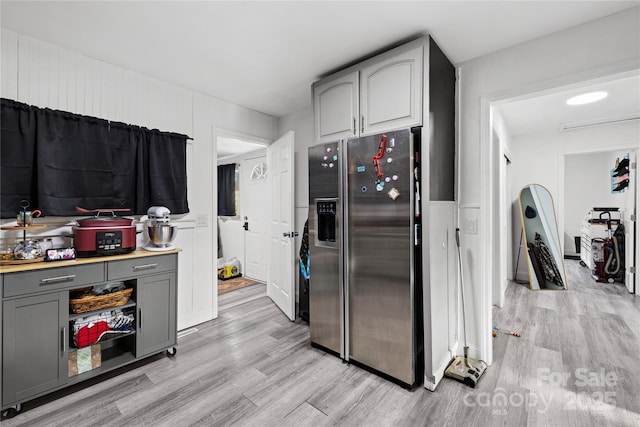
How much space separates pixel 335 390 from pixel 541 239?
410 cm

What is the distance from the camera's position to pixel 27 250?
6.16 ft

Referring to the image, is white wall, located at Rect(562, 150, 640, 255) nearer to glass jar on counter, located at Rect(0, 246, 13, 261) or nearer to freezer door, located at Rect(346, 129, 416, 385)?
freezer door, located at Rect(346, 129, 416, 385)

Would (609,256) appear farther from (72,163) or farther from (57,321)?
(72,163)

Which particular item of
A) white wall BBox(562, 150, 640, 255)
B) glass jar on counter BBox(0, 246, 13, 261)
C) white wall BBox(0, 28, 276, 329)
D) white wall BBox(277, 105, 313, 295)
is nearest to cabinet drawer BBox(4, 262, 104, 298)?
glass jar on counter BBox(0, 246, 13, 261)

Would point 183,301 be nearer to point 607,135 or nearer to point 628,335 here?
point 628,335

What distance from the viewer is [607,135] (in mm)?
4371

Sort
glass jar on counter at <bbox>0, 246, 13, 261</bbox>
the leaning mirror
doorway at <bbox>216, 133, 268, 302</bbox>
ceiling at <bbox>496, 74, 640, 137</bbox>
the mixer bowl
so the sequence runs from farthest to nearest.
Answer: doorway at <bbox>216, 133, 268, 302</bbox>, the leaning mirror, ceiling at <bbox>496, 74, 640, 137</bbox>, the mixer bowl, glass jar on counter at <bbox>0, 246, 13, 261</bbox>

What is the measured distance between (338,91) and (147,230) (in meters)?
2.12

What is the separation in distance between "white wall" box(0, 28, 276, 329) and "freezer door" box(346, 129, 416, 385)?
67.5 inches

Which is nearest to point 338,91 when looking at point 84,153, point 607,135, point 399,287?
point 399,287

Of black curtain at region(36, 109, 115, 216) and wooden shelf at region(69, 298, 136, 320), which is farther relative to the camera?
black curtain at region(36, 109, 115, 216)

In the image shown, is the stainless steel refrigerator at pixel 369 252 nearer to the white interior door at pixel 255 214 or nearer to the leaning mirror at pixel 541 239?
the white interior door at pixel 255 214

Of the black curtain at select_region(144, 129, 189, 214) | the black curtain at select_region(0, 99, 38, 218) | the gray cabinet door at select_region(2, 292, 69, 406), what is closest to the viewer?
the gray cabinet door at select_region(2, 292, 69, 406)

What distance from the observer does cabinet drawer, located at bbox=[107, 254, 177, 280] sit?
2.13m
